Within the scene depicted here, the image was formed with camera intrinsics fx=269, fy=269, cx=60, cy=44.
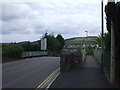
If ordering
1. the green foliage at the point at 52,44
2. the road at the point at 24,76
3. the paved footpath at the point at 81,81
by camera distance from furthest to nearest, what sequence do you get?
the green foliage at the point at 52,44 → the road at the point at 24,76 → the paved footpath at the point at 81,81

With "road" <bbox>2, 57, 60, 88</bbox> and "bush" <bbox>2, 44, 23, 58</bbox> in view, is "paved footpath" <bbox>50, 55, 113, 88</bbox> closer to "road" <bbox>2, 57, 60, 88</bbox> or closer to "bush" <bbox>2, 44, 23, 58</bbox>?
"road" <bbox>2, 57, 60, 88</bbox>

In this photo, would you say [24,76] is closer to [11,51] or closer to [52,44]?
[11,51]

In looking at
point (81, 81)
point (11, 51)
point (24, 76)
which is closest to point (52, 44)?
point (11, 51)

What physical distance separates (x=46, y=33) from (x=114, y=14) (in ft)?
297

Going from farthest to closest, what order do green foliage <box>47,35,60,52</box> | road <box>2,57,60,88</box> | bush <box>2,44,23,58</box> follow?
green foliage <box>47,35,60,52</box> < bush <box>2,44,23,58</box> < road <box>2,57,60,88</box>

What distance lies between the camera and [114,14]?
570 inches

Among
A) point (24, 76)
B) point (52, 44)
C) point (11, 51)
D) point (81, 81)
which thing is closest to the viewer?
point (81, 81)

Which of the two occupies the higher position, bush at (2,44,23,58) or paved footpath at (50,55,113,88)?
bush at (2,44,23,58)

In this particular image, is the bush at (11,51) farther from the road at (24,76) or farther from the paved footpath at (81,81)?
the paved footpath at (81,81)

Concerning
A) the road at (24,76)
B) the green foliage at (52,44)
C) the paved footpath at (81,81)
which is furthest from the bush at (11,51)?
the green foliage at (52,44)

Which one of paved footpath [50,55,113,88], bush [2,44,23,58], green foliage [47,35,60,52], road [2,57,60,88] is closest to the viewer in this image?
paved footpath [50,55,113,88]

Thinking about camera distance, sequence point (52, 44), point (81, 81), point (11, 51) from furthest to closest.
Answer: point (52, 44)
point (11, 51)
point (81, 81)

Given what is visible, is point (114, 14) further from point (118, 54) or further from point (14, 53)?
point (14, 53)

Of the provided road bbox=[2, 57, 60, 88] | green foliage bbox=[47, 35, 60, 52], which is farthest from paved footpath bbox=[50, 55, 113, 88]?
green foliage bbox=[47, 35, 60, 52]
